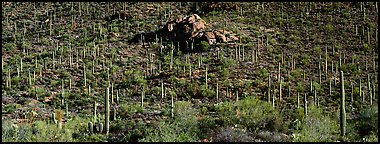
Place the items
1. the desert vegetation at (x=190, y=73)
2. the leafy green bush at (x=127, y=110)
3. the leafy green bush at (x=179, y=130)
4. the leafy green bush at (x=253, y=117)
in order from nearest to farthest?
1. the leafy green bush at (x=179, y=130)
2. the desert vegetation at (x=190, y=73)
3. the leafy green bush at (x=253, y=117)
4. the leafy green bush at (x=127, y=110)

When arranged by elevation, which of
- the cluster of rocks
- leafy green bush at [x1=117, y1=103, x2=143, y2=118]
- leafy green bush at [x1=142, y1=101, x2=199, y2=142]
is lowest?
leafy green bush at [x1=117, y1=103, x2=143, y2=118]

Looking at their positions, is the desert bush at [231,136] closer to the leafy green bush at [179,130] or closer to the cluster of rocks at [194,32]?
the leafy green bush at [179,130]

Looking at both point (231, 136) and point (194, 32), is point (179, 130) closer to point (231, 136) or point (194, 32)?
point (231, 136)

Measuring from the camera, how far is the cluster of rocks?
2752 cm

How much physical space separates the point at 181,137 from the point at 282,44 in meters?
17.0

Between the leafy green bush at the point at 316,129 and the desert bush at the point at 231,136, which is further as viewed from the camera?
the leafy green bush at the point at 316,129

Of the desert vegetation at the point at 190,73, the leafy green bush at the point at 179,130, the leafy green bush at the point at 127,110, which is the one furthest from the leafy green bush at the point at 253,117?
the leafy green bush at the point at 127,110

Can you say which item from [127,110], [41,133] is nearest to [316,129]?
[127,110]

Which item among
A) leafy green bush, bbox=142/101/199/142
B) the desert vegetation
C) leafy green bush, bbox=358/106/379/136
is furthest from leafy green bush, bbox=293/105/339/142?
leafy green bush, bbox=142/101/199/142

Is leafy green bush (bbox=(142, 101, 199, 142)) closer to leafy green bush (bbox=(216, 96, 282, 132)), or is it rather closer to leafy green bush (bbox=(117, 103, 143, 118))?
leafy green bush (bbox=(216, 96, 282, 132))

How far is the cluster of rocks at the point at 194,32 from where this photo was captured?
27.5m

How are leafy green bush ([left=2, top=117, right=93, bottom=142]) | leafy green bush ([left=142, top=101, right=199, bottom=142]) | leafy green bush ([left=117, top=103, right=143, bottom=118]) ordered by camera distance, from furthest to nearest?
leafy green bush ([left=117, top=103, right=143, bottom=118])
leafy green bush ([left=2, top=117, right=93, bottom=142])
leafy green bush ([left=142, top=101, right=199, bottom=142])

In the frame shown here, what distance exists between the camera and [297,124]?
1391 centimetres

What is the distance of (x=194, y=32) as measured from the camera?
93.2 ft
